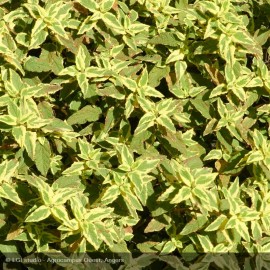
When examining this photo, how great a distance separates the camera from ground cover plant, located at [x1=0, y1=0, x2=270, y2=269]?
200cm

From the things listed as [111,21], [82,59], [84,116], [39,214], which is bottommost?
[39,214]

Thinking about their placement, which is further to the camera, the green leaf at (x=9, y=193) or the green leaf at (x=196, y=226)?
the green leaf at (x=196, y=226)

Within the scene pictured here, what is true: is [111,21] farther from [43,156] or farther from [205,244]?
[205,244]

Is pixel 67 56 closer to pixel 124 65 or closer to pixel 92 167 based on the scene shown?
pixel 124 65

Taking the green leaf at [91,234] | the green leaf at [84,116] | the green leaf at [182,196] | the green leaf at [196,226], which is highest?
the green leaf at [84,116]

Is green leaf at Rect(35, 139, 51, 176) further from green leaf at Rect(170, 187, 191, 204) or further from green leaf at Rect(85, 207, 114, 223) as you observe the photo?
green leaf at Rect(170, 187, 191, 204)

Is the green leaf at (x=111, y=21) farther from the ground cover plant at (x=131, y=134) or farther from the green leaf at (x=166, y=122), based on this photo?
the green leaf at (x=166, y=122)

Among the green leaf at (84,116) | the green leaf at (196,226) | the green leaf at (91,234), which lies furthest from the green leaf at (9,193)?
the green leaf at (196,226)

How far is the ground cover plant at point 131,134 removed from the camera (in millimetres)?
1997

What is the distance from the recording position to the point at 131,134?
7.32 ft

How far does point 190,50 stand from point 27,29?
657mm

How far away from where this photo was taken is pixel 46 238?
2.08 m

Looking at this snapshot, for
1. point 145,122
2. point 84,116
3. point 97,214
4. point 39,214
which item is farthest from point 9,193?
point 145,122

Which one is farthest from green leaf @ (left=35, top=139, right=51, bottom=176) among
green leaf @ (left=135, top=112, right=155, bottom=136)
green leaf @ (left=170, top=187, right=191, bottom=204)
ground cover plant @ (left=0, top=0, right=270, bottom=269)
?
green leaf @ (left=170, top=187, right=191, bottom=204)
